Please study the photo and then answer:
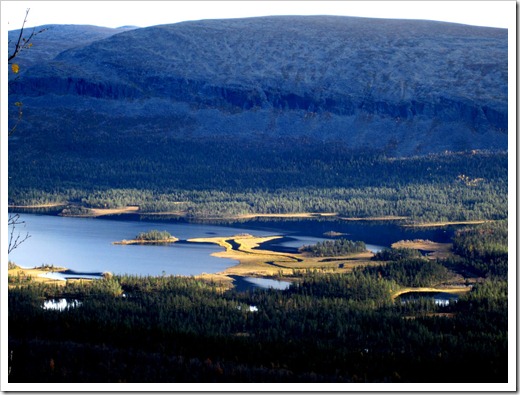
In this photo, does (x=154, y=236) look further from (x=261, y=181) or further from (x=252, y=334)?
(x=261, y=181)

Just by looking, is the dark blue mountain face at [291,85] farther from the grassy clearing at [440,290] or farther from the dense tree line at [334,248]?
the grassy clearing at [440,290]

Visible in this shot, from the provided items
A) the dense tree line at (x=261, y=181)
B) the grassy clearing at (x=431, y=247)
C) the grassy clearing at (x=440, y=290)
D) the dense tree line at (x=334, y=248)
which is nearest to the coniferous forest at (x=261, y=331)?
the grassy clearing at (x=440, y=290)

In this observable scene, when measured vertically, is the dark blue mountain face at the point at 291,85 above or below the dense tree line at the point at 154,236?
above

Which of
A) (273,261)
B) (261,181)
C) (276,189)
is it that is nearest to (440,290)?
(273,261)

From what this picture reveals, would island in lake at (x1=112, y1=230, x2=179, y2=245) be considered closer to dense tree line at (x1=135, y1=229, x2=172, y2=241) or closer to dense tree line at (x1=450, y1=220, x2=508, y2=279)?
dense tree line at (x1=135, y1=229, x2=172, y2=241)

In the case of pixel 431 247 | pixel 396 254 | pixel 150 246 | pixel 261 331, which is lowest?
pixel 431 247

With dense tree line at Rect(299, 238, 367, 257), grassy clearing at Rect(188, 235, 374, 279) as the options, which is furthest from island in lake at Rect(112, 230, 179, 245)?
dense tree line at Rect(299, 238, 367, 257)

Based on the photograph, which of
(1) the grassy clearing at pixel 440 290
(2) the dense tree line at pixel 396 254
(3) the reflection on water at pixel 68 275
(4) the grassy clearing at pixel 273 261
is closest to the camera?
(1) the grassy clearing at pixel 440 290
